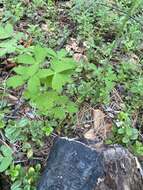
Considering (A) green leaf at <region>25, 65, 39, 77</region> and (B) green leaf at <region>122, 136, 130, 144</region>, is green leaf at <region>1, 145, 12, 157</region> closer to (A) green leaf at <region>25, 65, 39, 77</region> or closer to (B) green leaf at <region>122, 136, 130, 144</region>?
(A) green leaf at <region>25, 65, 39, 77</region>

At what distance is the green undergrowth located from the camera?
2436mm

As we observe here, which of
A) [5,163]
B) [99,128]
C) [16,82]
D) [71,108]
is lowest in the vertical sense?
[99,128]

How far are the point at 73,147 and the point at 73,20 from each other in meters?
1.77

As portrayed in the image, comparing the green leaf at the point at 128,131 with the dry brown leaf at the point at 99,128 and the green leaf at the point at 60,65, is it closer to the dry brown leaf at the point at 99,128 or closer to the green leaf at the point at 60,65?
the dry brown leaf at the point at 99,128

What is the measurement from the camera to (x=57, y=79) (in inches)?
91.4

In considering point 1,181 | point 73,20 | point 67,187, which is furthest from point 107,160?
point 73,20

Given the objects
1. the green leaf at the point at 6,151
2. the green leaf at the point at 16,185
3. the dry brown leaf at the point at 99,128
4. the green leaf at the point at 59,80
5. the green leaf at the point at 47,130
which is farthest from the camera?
the dry brown leaf at the point at 99,128

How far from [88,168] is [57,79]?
560 millimetres

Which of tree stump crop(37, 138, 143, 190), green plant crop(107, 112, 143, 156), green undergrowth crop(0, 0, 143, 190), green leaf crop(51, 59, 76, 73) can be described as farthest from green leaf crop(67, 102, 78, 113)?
green plant crop(107, 112, 143, 156)

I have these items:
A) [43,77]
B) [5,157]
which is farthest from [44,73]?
[5,157]

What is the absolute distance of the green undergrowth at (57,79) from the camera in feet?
7.99

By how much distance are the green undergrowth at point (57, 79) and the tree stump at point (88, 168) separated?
17 centimetres

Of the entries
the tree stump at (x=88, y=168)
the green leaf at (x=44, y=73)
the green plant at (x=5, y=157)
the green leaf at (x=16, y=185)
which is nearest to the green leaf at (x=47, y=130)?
the tree stump at (x=88, y=168)

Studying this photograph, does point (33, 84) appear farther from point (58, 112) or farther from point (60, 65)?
point (58, 112)
